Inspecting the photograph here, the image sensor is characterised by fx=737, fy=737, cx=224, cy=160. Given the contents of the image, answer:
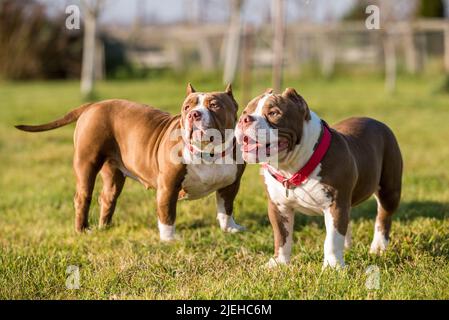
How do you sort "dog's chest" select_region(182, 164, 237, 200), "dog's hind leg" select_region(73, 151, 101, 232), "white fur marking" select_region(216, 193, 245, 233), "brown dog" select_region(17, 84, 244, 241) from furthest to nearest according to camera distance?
"white fur marking" select_region(216, 193, 245, 233) < "dog's hind leg" select_region(73, 151, 101, 232) < "dog's chest" select_region(182, 164, 237, 200) < "brown dog" select_region(17, 84, 244, 241)

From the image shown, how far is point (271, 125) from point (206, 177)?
1.17m

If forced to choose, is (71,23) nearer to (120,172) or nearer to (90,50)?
(120,172)

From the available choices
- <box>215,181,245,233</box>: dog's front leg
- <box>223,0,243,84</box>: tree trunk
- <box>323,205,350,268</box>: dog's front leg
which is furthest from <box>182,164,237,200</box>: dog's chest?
<box>223,0,243,84</box>: tree trunk

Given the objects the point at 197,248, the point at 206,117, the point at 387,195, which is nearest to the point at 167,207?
the point at 197,248

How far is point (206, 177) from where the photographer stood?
490cm

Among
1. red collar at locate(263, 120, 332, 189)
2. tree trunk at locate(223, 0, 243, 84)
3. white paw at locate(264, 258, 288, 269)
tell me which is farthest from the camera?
tree trunk at locate(223, 0, 243, 84)

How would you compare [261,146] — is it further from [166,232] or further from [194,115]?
[166,232]

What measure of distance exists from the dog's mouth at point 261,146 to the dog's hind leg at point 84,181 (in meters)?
1.78

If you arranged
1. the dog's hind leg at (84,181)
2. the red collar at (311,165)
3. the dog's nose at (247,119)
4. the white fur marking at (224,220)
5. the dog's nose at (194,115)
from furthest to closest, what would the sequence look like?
the white fur marking at (224,220) → the dog's hind leg at (84,181) → the dog's nose at (194,115) → the red collar at (311,165) → the dog's nose at (247,119)

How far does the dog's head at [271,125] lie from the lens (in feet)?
12.4

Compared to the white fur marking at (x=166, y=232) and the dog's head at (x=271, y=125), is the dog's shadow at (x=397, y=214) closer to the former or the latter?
the white fur marking at (x=166, y=232)

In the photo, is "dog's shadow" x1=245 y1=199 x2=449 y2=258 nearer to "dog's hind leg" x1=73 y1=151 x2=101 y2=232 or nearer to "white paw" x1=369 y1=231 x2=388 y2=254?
"white paw" x1=369 y1=231 x2=388 y2=254

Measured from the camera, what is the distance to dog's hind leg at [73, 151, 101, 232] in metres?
5.27

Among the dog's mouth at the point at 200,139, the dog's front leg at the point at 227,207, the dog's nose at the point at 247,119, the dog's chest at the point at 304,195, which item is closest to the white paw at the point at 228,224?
the dog's front leg at the point at 227,207
